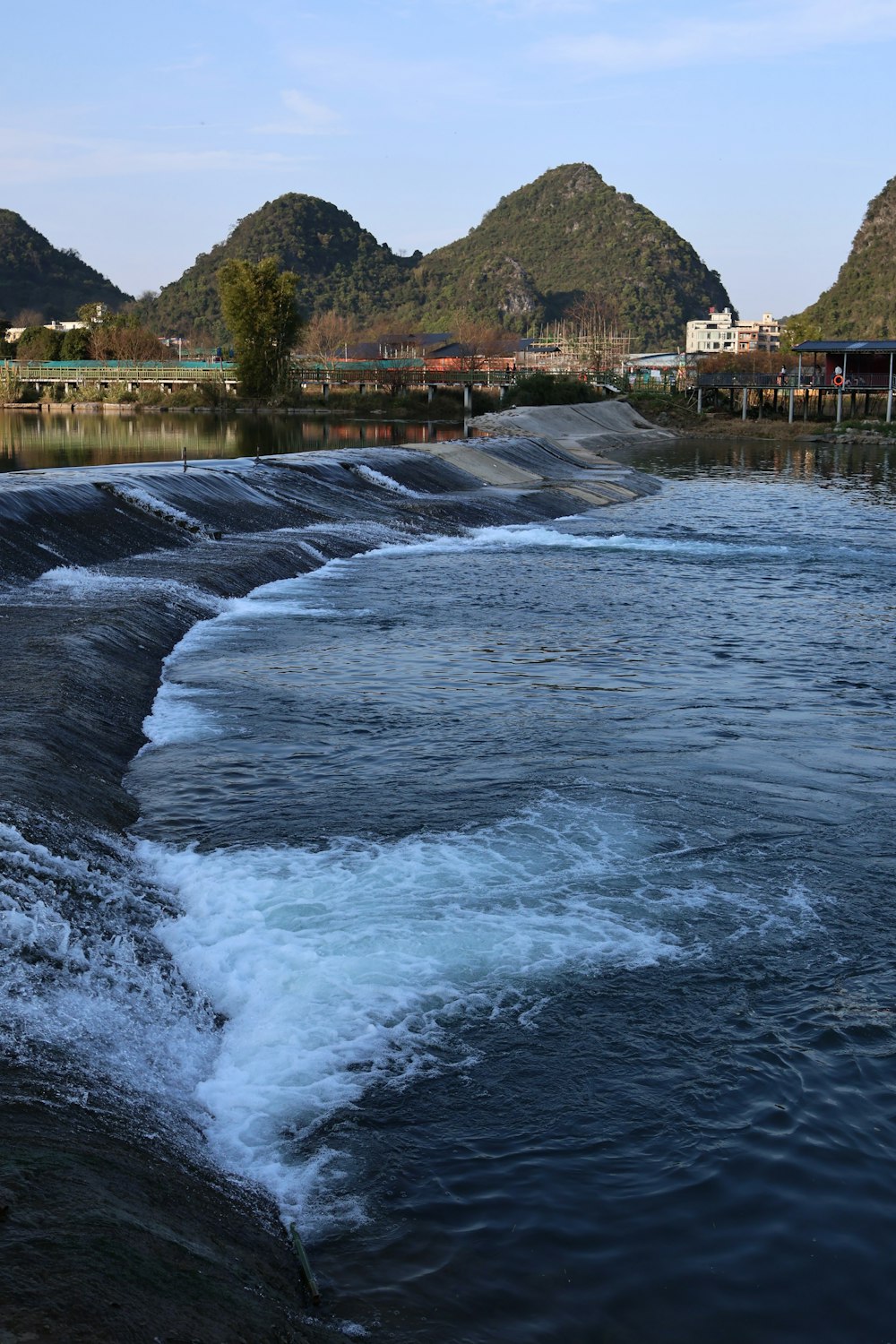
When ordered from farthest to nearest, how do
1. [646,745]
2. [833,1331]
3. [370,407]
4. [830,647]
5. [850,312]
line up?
[850,312] < [370,407] < [830,647] < [646,745] < [833,1331]

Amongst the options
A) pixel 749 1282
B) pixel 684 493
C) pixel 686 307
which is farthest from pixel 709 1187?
pixel 686 307

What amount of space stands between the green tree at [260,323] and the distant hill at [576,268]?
341 feet

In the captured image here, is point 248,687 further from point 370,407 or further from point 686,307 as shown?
point 686,307

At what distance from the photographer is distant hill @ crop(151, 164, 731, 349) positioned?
7106 inches

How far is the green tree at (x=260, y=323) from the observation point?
2889 inches

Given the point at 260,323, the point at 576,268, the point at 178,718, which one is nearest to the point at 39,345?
the point at 260,323

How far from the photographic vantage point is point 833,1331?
471 cm

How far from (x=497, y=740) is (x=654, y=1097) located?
228 inches

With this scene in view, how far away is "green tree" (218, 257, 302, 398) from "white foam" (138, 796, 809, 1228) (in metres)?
67.9

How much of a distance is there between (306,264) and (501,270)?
2868 centimetres


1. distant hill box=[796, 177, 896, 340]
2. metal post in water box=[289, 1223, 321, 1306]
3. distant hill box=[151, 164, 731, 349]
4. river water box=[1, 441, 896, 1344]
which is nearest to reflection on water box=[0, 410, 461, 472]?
river water box=[1, 441, 896, 1344]

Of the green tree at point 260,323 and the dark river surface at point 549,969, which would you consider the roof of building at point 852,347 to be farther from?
the dark river surface at point 549,969

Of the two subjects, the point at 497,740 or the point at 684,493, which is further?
the point at 684,493

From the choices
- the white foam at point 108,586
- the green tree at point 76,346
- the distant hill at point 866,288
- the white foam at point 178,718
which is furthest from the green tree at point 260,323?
the distant hill at point 866,288
